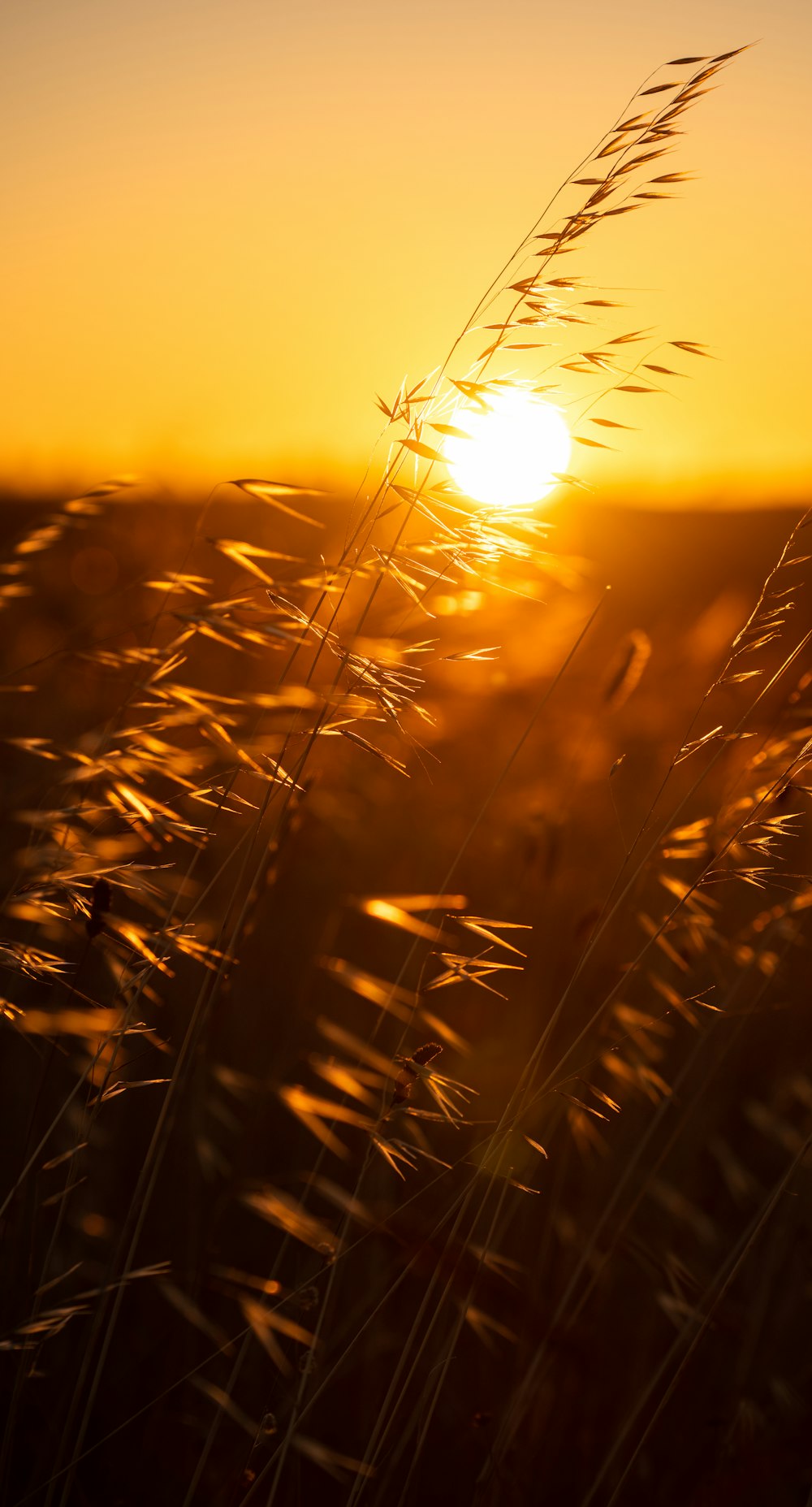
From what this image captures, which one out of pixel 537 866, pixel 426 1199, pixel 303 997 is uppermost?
pixel 537 866

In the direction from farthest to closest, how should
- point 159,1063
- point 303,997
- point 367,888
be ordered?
point 367,888, point 159,1063, point 303,997

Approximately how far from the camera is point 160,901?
2.77m

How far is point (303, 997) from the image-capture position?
6.24 ft

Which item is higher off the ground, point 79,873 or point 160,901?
point 79,873

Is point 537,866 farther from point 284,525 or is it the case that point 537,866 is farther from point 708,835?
point 284,525

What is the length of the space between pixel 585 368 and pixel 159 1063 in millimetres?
1796

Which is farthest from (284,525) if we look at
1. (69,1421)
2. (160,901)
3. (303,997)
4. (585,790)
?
(69,1421)

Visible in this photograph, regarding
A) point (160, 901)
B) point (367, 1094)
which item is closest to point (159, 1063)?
point (160, 901)

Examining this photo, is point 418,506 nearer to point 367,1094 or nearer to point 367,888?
point 367,1094

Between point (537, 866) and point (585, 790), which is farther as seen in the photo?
point (585, 790)

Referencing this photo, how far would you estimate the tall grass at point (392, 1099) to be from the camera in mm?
1333

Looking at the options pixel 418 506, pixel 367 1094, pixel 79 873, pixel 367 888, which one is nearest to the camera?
pixel 79 873

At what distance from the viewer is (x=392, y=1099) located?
1.41 metres

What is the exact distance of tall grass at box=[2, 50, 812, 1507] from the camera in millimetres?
1333
